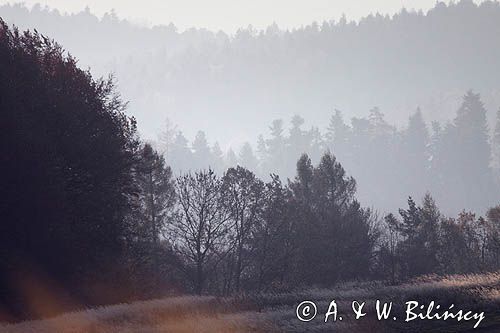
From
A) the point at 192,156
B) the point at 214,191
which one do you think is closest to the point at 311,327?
the point at 214,191

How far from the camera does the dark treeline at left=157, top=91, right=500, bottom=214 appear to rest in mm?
146125

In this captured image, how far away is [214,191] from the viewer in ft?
119

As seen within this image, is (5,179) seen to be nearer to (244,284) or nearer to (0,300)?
(0,300)

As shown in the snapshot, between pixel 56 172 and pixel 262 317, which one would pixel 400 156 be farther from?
pixel 262 317

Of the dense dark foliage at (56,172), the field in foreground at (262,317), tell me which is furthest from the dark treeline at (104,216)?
the field in foreground at (262,317)

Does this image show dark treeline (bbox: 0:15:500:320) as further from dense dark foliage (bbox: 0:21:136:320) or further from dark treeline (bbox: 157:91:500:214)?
dark treeline (bbox: 157:91:500:214)

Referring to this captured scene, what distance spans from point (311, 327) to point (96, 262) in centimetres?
1073

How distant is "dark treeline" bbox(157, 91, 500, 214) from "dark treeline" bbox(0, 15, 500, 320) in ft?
335

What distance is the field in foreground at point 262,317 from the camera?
15406 mm

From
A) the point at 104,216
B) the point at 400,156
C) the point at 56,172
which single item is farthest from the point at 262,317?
the point at 400,156

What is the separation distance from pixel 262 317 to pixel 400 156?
143m

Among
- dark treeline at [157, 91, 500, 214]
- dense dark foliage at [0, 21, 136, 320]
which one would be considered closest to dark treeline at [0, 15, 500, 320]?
dense dark foliage at [0, 21, 136, 320]

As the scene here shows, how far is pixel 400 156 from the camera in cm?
15488

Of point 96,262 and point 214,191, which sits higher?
point 214,191
